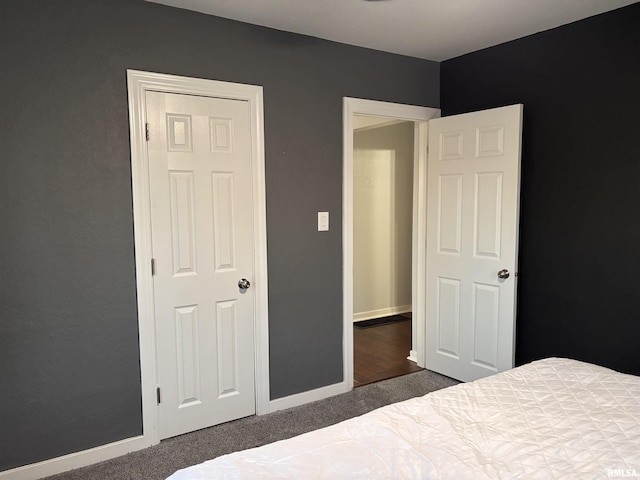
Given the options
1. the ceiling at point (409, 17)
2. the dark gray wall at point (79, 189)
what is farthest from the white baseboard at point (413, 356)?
the ceiling at point (409, 17)

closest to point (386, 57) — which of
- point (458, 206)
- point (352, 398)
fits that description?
point (458, 206)

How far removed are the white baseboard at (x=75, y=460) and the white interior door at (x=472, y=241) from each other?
7.27ft

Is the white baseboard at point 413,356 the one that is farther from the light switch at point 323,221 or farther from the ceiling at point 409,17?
the ceiling at point 409,17

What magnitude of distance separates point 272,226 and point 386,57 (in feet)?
5.01

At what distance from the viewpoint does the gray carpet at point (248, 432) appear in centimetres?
240

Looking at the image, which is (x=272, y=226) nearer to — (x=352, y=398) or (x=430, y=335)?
(x=352, y=398)

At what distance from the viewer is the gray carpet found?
2.40 metres

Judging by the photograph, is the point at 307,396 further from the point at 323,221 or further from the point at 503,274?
the point at 503,274

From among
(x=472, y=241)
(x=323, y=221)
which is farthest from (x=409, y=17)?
(x=472, y=241)

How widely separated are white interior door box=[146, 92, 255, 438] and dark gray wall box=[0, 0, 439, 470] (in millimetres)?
158

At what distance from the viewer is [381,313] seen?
216 inches

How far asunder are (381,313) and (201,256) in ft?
10.5

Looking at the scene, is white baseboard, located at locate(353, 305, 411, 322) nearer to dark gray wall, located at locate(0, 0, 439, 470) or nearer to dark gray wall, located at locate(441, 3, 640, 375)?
dark gray wall, located at locate(441, 3, 640, 375)

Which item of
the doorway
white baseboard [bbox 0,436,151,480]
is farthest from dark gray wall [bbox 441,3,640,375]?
white baseboard [bbox 0,436,151,480]
